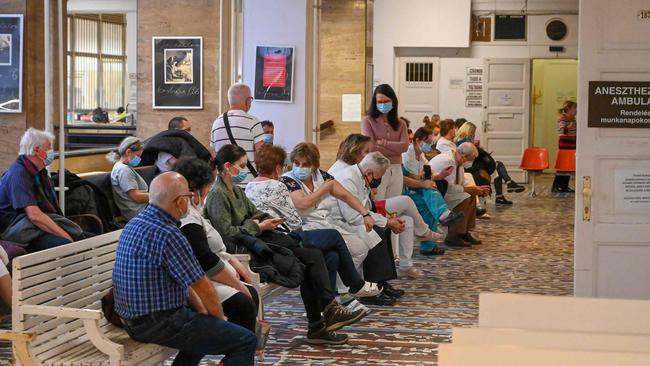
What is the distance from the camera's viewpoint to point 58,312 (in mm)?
4781

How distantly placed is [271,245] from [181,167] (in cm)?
141

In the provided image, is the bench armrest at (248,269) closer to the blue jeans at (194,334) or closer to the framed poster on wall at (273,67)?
the blue jeans at (194,334)

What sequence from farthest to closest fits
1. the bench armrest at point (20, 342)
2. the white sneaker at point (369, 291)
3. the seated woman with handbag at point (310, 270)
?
1. the white sneaker at point (369, 291)
2. the seated woman with handbag at point (310, 270)
3. the bench armrest at point (20, 342)

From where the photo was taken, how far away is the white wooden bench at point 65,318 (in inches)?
188

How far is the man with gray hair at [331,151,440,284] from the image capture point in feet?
26.9

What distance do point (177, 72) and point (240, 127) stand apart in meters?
5.17

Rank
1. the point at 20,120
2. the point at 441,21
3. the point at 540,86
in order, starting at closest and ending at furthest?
the point at 20,120, the point at 441,21, the point at 540,86

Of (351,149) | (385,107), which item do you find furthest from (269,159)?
(385,107)

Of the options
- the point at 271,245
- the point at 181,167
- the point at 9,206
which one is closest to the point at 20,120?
the point at 9,206

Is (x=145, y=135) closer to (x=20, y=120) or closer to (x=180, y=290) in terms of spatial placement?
(x=20, y=120)

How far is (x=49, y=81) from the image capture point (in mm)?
8109

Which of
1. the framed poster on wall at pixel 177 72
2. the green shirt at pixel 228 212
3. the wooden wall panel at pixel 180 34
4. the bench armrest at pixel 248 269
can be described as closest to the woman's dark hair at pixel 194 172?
the bench armrest at pixel 248 269

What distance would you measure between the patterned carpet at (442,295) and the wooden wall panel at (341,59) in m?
3.95

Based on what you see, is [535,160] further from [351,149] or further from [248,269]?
[248,269]
